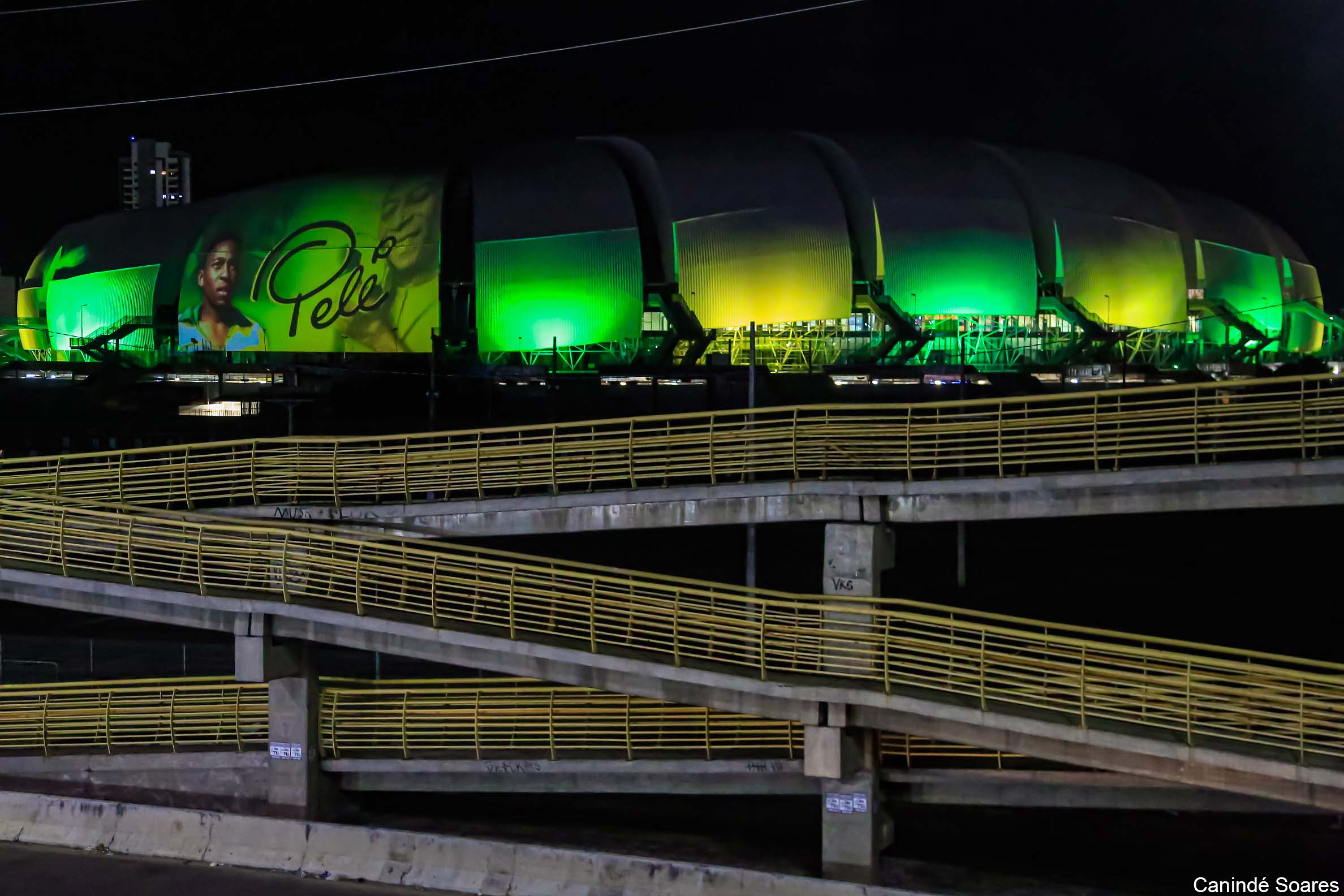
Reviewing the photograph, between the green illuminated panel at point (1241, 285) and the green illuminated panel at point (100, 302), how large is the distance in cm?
4930

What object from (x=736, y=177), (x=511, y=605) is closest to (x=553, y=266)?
(x=736, y=177)

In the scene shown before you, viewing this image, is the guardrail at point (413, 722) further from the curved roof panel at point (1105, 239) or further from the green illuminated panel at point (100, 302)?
the green illuminated panel at point (100, 302)

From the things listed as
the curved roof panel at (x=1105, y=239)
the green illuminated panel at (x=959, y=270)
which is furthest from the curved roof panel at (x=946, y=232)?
the curved roof panel at (x=1105, y=239)

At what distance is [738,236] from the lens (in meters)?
50.1

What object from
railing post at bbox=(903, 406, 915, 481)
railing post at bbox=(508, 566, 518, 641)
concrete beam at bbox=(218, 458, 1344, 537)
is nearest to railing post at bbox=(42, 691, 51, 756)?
concrete beam at bbox=(218, 458, 1344, 537)

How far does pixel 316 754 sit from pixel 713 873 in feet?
20.0

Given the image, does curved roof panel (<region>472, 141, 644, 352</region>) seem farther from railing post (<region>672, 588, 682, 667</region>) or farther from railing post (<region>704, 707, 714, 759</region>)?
railing post (<region>672, 588, 682, 667</region>)

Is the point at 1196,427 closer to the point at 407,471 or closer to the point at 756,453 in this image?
the point at 756,453

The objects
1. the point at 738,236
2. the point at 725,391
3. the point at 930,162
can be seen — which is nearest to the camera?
the point at 725,391

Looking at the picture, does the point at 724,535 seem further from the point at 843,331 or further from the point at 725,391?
the point at 843,331

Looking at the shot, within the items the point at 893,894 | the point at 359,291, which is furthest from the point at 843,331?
the point at 893,894

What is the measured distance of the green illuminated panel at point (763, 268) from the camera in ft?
163

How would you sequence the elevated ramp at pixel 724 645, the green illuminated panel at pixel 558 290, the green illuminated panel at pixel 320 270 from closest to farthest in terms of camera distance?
the elevated ramp at pixel 724 645
the green illuminated panel at pixel 558 290
the green illuminated panel at pixel 320 270

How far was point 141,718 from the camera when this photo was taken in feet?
60.5
